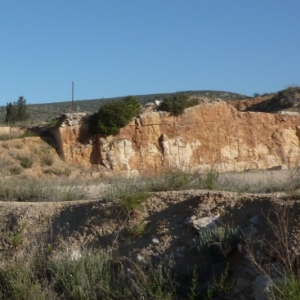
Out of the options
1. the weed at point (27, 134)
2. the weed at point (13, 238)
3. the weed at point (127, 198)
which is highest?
the weed at point (27, 134)

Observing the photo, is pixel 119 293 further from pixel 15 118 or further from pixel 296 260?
pixel 15 118

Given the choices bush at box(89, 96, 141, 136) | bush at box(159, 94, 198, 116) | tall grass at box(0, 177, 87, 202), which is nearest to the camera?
tall grass at box(0, 177, 87, 202)

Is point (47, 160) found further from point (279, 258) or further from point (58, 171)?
point (279, 258)

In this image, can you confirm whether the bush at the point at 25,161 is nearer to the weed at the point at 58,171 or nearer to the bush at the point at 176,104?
the weed at the point at 58,171

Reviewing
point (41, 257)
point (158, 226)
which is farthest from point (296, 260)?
point (41, 257)

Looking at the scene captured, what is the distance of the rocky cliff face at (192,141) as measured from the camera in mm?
27359

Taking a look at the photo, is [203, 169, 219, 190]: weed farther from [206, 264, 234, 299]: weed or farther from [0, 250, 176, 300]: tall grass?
[206, 264, 234, 299]: weed

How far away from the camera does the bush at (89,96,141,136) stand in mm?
27484

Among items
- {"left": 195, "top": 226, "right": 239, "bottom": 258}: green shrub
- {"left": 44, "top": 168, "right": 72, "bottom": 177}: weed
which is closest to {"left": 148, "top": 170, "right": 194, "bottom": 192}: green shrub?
{"left": 195, "top": 226, "right": 239, "bottom": 258}: green shrub

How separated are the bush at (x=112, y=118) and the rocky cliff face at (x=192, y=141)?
311 mm

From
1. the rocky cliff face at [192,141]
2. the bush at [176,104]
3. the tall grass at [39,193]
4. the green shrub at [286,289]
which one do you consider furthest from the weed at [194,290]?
the bush at [176,104]

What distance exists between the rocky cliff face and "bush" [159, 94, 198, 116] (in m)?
0.27

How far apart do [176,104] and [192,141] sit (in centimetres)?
183

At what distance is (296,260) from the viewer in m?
6.00
